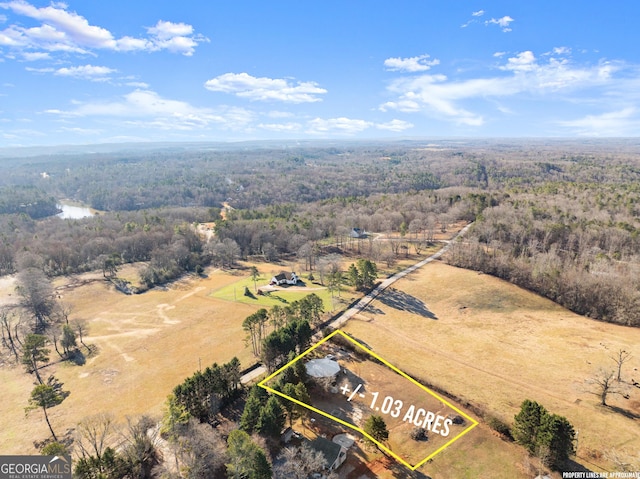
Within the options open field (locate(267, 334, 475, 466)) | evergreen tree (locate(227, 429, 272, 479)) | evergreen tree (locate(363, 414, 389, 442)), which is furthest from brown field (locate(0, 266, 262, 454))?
evergreen tree (locate(363, 414, 389, 442))

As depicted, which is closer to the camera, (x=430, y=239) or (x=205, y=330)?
(x=205, y=330)

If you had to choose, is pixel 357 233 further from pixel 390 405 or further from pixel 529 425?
pixel 529 425

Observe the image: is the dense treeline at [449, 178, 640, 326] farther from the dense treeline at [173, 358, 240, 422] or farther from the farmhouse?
the dense treeline at [173, 358, 240, 422]

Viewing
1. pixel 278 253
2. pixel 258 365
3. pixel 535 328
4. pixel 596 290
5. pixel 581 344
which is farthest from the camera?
pixel 278 253

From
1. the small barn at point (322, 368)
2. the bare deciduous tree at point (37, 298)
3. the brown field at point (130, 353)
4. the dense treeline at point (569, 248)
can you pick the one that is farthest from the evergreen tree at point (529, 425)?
the bare deciduous tree at point (37, 298)

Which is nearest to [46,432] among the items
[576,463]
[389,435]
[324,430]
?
[324,430]

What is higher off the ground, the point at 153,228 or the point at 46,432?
the point at 153,228

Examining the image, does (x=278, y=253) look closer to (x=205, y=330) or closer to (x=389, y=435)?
(x=205, y=330)
